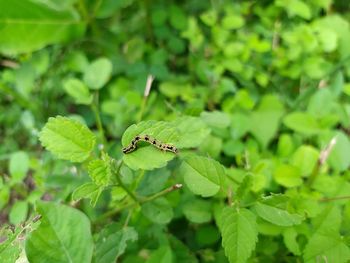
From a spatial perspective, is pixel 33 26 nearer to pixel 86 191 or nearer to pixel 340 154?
pixel 86 191

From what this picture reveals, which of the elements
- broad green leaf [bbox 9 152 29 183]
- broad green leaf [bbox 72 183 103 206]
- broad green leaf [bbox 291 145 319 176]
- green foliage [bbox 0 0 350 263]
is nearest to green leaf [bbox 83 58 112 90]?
green foliage [bbox 0 0 350 263]

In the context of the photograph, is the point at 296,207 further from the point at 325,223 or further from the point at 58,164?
the point at 58,164

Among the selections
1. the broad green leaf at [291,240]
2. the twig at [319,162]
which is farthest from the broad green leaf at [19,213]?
the twig at [319,162]

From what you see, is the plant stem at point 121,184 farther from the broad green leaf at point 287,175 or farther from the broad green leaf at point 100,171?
the broad green leaf at point 287,175

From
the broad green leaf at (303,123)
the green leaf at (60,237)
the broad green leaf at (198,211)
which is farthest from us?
the broad green leaf at (303,123)

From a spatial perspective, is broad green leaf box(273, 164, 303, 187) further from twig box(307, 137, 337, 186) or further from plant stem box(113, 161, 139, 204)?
plant stem box(113, 161, 139, 204)

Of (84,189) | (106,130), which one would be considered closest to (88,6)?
(106,130)

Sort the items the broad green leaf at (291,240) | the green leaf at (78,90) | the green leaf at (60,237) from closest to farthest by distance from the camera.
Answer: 1. the green leaf at (60,237)
2. the broad green leaf at (291,240)
3. the green leaf at (78,90)
